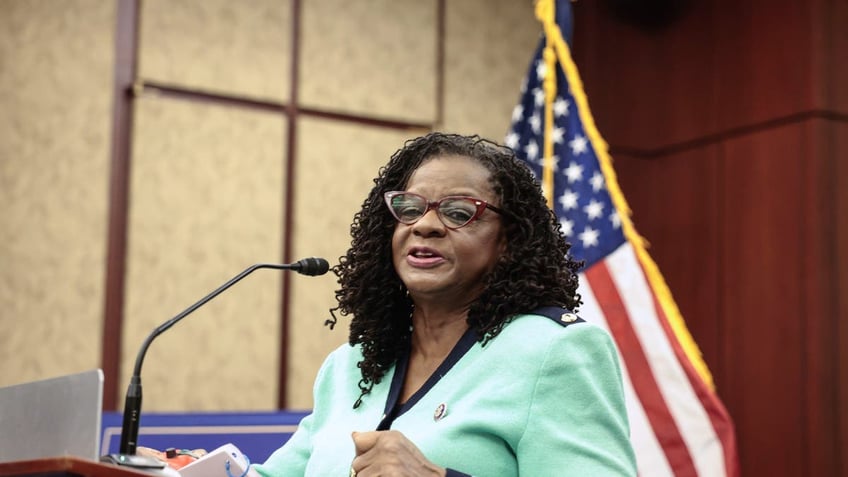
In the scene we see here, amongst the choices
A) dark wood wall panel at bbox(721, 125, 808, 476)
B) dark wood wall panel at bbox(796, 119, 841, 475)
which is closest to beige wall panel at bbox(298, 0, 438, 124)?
dark wood wall panel at bbox(721, 125, 808, 476)

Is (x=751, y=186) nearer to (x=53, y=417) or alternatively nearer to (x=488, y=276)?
(x=488, y=276)

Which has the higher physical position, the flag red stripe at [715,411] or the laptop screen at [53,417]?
the laptop screen at [53,417]

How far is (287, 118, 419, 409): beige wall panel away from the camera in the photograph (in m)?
4.61

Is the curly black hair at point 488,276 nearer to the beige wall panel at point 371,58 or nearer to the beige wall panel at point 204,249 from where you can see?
the beige wall panel at point 204,249

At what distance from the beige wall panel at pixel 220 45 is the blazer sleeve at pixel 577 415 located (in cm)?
329

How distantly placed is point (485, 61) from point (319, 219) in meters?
1.30

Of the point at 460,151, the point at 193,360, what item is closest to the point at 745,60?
the point at 193,360

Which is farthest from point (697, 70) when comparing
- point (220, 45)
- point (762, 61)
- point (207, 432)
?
point (207, 432)

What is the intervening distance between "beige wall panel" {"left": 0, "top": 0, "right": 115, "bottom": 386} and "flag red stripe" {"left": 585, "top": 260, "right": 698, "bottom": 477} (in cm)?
219

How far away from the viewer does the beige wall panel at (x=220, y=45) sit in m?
4.30

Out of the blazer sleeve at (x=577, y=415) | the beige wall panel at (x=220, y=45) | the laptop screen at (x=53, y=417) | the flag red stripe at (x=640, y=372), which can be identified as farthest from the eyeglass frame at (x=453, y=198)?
the beige wall panel at (x=220, y=45)

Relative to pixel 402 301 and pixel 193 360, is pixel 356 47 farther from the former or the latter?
pixel 402 301

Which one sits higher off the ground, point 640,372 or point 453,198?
point 453,198

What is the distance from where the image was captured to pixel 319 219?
4668mm
